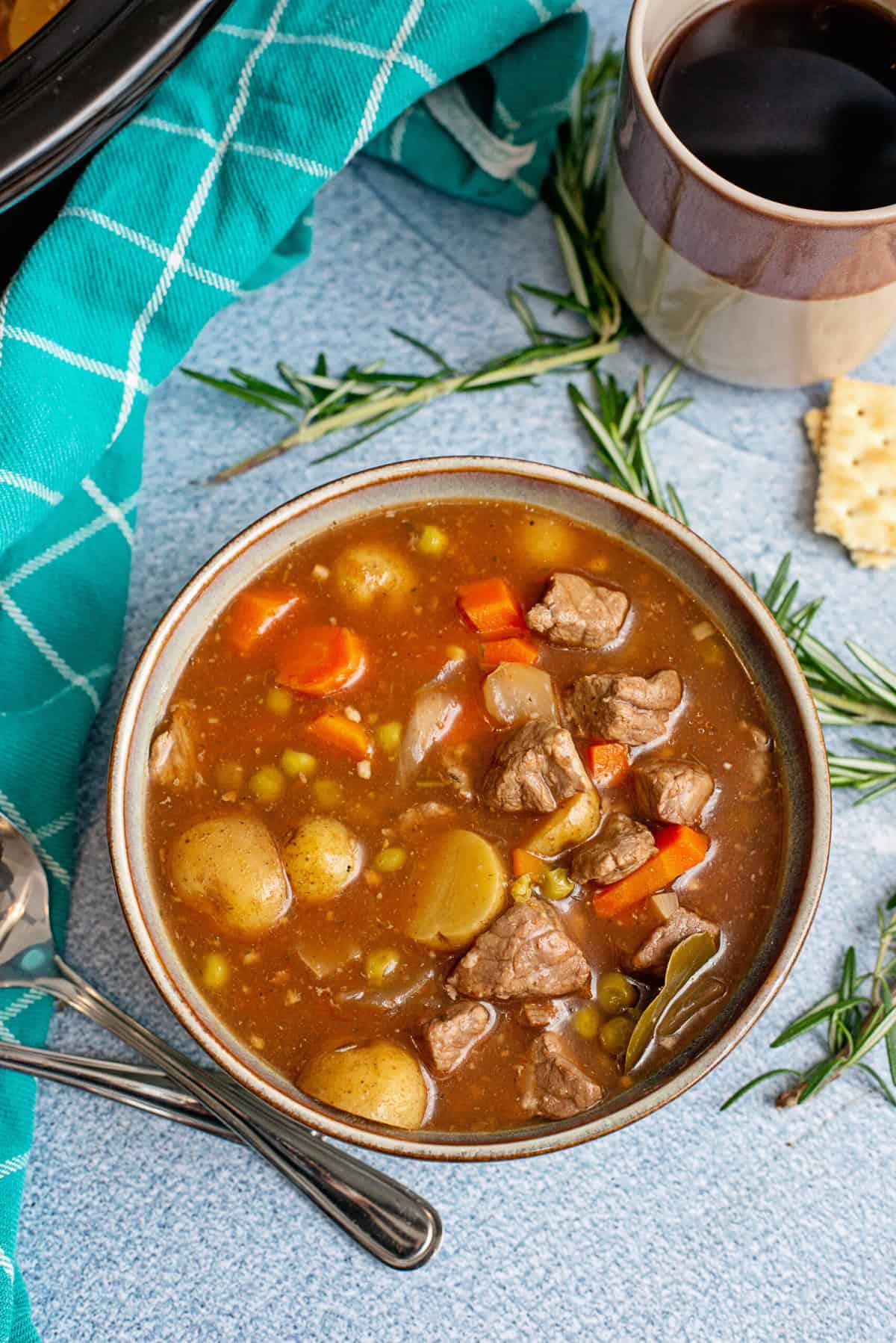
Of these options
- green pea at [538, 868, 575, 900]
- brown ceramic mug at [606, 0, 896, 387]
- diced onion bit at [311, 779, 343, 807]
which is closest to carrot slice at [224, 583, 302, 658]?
diced onion bit at [311, 779, 343, 807]

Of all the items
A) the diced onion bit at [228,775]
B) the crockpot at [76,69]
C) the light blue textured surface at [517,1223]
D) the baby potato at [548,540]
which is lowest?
the light blue textured surface at [517,1223]

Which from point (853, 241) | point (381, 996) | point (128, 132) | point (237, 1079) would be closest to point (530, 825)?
point (381, 996)

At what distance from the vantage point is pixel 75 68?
7.73 feet

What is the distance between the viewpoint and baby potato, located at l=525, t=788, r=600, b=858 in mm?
2512

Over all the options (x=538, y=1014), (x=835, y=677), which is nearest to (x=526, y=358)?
(x=835, y=677)

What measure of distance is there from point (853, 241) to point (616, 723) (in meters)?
1.10

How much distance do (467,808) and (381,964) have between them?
0.36 metres

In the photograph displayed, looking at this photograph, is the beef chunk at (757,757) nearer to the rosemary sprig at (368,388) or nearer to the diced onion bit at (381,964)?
the diced onion bit at (381,964)

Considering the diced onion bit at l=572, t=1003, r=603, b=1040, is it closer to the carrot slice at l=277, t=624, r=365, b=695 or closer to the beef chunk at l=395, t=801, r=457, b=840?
the beef chunk at l=395, t=801, r=457, b=840

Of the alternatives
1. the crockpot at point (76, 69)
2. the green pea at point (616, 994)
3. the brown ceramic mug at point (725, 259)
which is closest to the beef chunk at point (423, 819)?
the green pea at point (616, 994)

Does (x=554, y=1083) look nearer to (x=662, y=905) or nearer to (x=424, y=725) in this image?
(x=662, y=905)

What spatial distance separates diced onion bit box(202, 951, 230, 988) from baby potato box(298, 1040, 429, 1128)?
0.24 metres

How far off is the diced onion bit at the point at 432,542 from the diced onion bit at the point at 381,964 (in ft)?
2.79

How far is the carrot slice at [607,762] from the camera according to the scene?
257 cm
